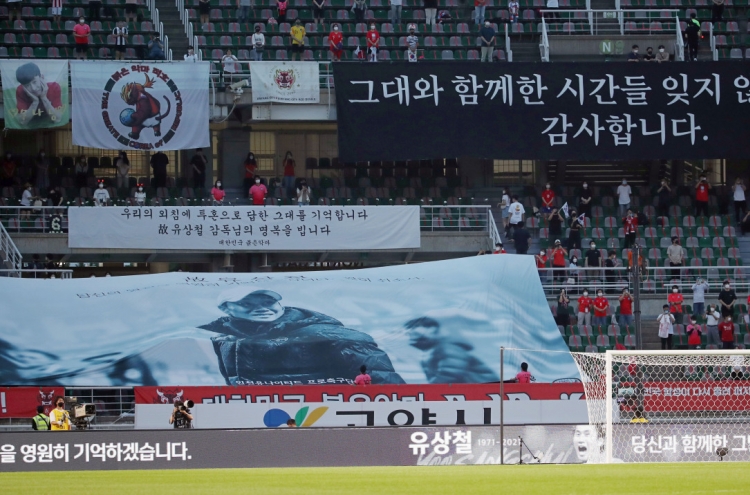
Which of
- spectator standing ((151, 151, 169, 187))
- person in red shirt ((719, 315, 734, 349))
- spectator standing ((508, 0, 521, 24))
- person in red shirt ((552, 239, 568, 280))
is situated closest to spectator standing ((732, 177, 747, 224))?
person in red shirt ((719, 315, 734, 349))

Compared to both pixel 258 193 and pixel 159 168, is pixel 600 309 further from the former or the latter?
pixel 159 168

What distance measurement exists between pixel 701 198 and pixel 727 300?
181 inches

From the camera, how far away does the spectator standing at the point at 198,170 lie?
3359 cm

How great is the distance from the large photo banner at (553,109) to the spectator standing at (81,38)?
7.36 metres

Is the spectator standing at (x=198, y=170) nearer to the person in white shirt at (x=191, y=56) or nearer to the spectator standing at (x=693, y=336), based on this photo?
the person in white shirt at (x=191, y=56)

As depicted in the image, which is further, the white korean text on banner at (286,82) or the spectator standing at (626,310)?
the white korean text on banner at (286,82)

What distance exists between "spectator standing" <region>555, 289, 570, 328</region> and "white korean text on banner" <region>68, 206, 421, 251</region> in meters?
3.91

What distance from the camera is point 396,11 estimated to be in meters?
36.2

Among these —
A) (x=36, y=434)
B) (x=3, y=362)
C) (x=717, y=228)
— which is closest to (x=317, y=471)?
(x=36, y=434)

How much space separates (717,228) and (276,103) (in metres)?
12.0

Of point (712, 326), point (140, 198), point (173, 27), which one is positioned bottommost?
point (712, 326)

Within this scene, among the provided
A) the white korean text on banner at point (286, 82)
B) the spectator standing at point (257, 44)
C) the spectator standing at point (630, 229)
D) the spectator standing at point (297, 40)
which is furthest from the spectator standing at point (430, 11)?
the spectator standing at point (630, 229)

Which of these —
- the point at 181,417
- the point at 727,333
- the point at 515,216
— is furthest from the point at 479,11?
the point at 181,417

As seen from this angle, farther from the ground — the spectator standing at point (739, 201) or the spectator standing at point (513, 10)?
the spectator standing at point (513, 10)
